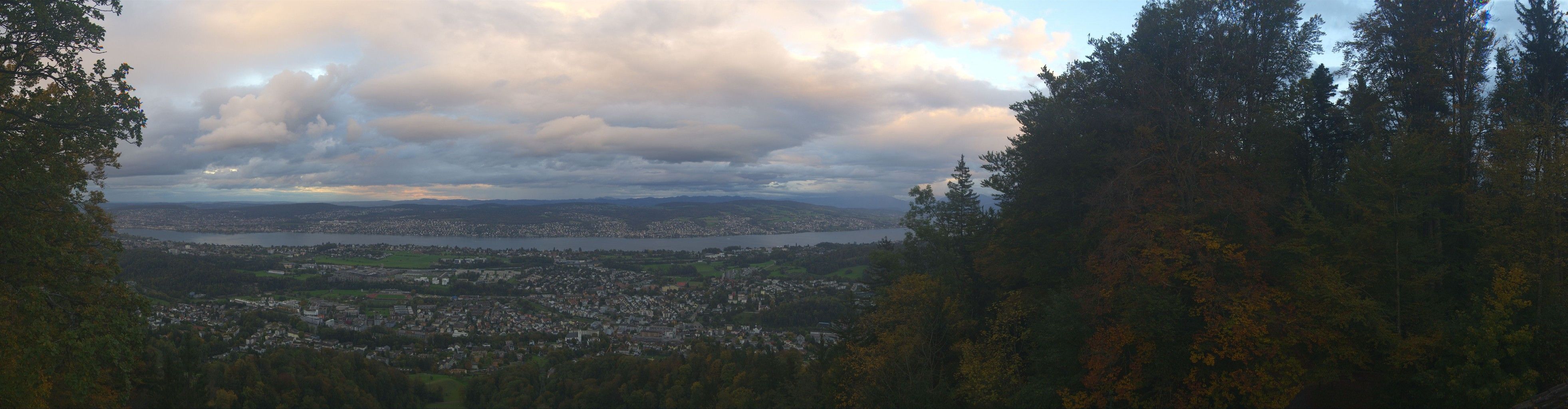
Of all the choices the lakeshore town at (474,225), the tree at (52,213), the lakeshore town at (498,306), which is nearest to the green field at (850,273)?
the lakeshore town at (498,306)

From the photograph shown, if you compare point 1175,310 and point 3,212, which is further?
point 1175,310

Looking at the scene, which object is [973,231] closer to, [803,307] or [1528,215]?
[1528,215]

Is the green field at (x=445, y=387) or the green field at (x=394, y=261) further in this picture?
the green field at (x=394, y=261)

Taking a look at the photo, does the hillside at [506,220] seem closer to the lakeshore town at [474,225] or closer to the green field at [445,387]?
the lakeshore town at [474,225]

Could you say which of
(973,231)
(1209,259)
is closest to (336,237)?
(973,231)

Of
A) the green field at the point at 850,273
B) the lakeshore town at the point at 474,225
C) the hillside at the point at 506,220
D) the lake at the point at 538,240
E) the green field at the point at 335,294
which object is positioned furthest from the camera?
the hillside at the point at 506,220

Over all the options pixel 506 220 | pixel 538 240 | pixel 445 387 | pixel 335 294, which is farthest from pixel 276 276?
pixel 506 220

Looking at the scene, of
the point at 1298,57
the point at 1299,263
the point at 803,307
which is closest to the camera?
the point at 1299,263
